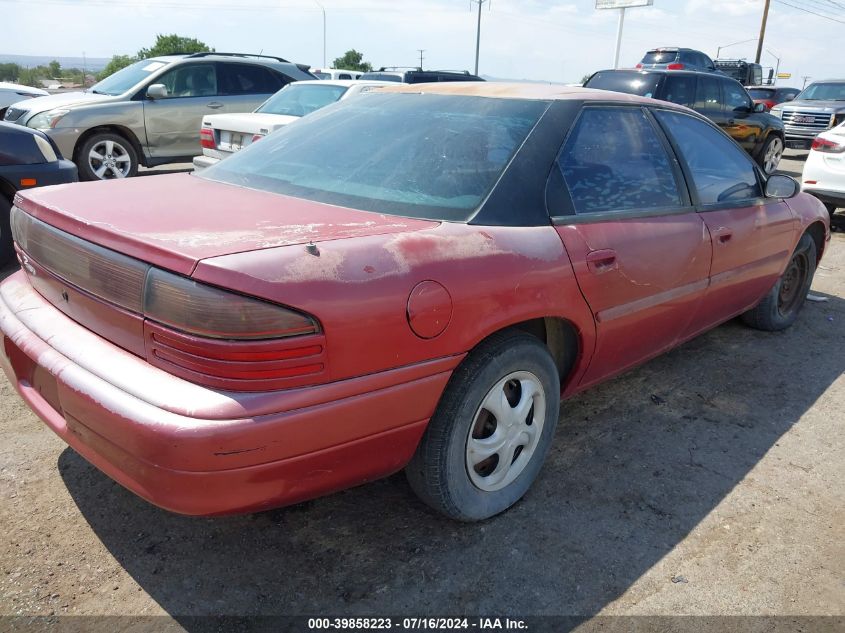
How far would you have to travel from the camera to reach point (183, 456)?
181 cm

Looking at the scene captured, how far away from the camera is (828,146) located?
837 cm

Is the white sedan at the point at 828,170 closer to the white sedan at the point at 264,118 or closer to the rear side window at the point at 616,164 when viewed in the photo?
the white sedan at the point at 264,118

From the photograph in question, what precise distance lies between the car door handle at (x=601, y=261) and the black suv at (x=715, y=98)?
8.42m

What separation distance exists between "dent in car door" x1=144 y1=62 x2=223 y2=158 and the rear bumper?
307 inches

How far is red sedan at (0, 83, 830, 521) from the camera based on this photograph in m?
1.86

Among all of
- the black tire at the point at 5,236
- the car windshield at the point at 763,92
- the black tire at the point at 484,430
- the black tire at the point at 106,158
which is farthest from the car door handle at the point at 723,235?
the car windshield at the point at 763,92

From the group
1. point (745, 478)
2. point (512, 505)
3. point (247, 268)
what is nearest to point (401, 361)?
point (247, 268)

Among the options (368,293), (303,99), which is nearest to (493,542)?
(368,293)

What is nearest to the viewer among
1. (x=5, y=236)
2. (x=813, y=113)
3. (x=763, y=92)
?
(x=5, y=236)

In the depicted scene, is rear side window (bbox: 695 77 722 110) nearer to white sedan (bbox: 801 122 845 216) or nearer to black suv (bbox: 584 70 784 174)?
black suv (bbox: 584 70 784 174)

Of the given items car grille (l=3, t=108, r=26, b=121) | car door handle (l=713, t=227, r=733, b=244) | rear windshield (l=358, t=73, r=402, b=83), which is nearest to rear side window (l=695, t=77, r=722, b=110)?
rear windshield (l=358, t=73, r=402, b=83)

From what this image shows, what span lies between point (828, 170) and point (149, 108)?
8.57 metres

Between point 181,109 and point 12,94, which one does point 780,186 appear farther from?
point 12,94

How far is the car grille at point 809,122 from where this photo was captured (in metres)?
15.7
